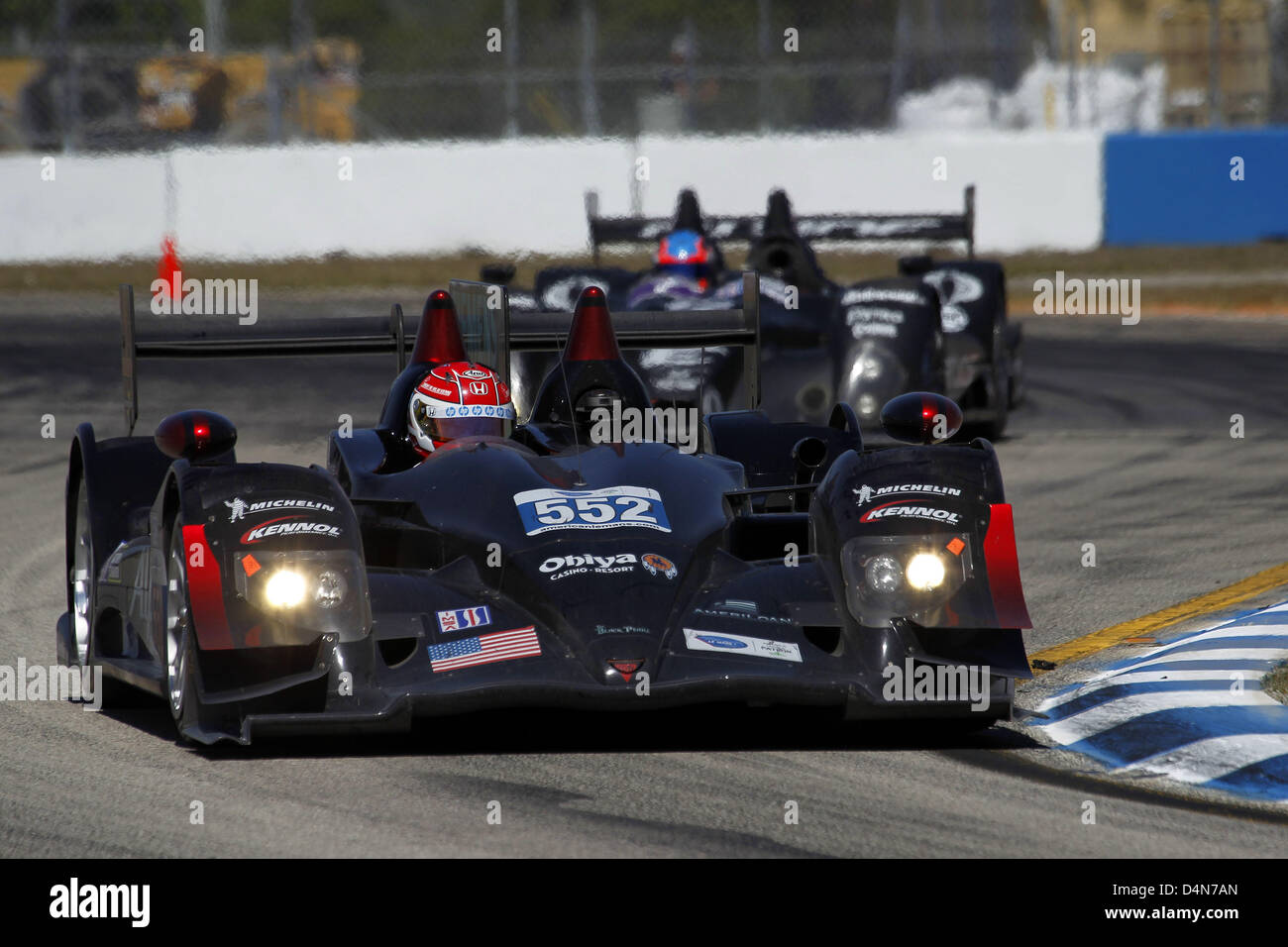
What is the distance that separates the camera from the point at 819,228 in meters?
16.1

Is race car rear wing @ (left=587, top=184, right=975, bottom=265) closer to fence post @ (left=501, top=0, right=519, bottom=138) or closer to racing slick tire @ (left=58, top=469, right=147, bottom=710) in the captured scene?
racing slick tire @ (left=58, top=469, right=147, bottom=710)

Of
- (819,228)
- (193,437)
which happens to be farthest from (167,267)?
(193,437)

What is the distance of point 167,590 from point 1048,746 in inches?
105

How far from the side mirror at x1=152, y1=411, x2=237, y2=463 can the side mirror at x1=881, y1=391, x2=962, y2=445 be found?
213 cm

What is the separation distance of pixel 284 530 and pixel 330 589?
222mm

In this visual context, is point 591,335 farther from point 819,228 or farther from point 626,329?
point 819,228

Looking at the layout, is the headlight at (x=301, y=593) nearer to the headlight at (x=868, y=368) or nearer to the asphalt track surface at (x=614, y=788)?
the asphalt track surface at (x=614, y=788)

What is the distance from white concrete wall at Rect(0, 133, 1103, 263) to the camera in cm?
2591

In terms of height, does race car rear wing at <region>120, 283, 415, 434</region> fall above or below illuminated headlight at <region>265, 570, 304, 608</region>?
above

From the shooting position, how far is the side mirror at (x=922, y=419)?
277 inches

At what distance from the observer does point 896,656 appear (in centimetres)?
619

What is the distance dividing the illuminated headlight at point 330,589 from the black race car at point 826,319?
6.60 m

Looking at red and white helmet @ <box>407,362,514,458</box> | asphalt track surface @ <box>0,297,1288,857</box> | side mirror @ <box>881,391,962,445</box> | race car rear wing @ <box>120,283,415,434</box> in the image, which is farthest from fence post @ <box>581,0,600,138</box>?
side mirror @ <box>881,391,962,445</box>

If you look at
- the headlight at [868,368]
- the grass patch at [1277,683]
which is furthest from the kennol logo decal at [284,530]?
the headlight at [868,368]
